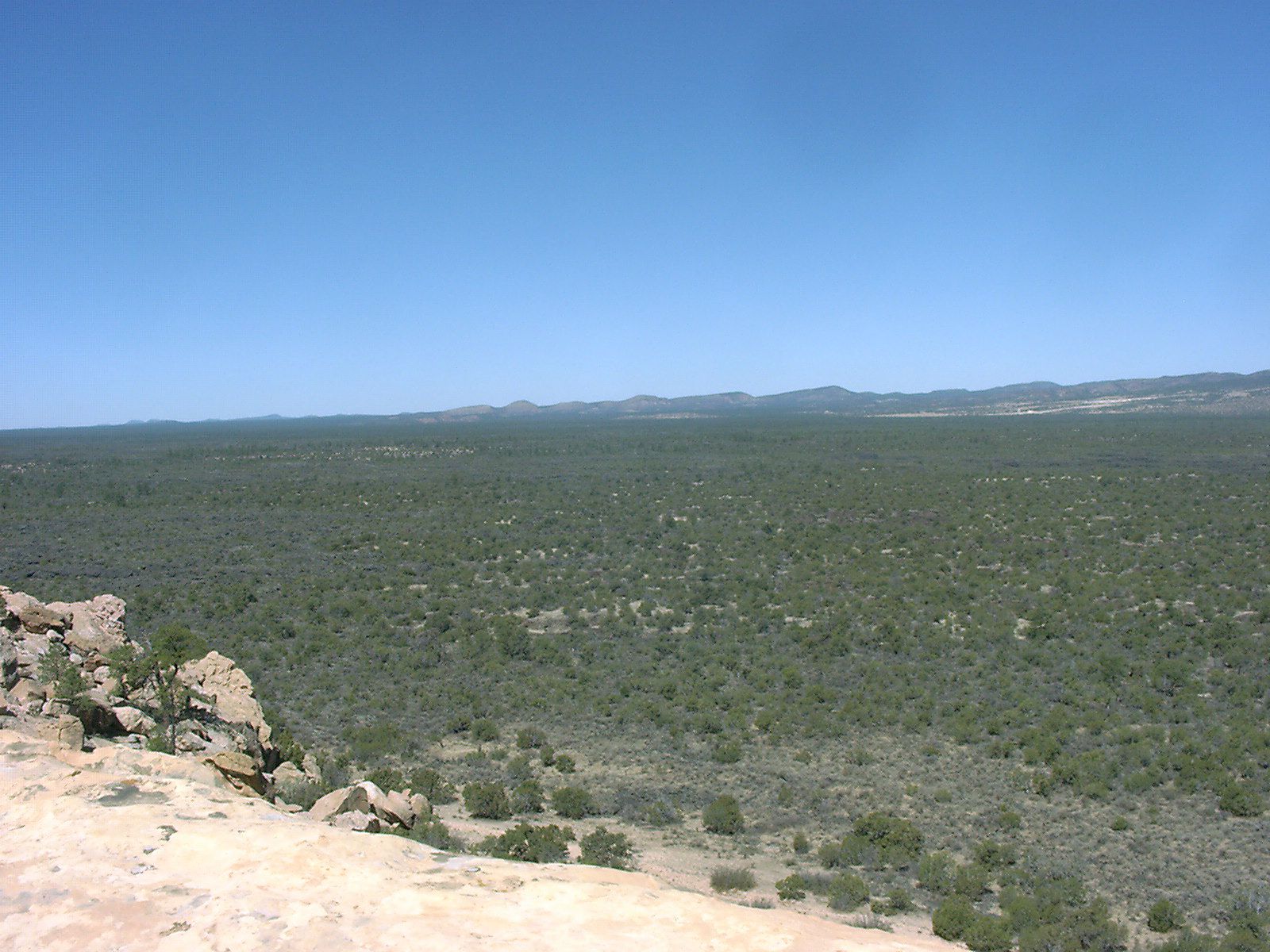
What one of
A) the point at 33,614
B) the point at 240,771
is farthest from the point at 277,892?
the point at 33,614

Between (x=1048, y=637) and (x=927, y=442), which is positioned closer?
(x=1048, y=637)

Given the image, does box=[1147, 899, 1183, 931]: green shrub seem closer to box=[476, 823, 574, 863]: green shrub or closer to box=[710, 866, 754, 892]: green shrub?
box=[710, 866, 754, 892]: green shrub

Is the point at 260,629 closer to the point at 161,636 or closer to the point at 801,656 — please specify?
the point at 161,636

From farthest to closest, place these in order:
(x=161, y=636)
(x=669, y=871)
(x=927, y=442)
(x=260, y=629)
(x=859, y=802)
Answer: (x=927, y=442) < (x=260, y=629) < (x=161, y=636) < (x=859, y=802) < (x=669, y=871)

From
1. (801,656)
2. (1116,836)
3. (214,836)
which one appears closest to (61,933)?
(214,836)

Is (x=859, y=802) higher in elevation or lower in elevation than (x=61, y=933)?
lower

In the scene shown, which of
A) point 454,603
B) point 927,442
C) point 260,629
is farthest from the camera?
point 927,442

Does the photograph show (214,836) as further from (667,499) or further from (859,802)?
(667,499)

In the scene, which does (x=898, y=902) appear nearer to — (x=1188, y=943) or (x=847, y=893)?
(x=847, y=893)
